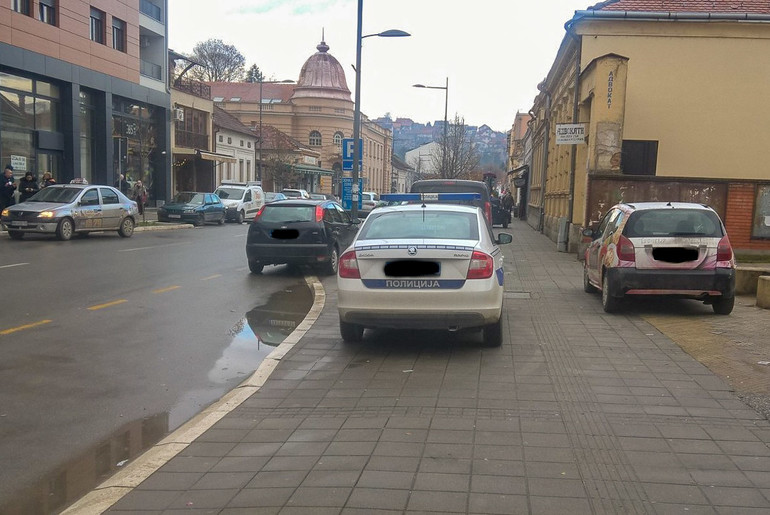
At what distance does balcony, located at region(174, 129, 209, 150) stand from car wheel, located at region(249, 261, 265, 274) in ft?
101

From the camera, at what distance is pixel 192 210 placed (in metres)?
30.8

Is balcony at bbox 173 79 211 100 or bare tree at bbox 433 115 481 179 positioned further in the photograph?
bare tree at bbox 433 115 481 179

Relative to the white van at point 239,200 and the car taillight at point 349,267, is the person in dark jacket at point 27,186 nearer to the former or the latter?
the white van at point 239,200

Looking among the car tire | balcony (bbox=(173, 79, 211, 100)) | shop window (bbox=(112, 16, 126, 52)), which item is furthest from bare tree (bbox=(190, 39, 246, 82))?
the car tire

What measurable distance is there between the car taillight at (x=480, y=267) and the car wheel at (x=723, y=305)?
13.2 feet

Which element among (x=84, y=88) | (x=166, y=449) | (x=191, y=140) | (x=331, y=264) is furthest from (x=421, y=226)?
(x=191, y=140)

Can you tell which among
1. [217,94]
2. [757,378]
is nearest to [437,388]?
[757,378]

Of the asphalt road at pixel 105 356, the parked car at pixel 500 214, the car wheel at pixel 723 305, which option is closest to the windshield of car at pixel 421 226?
the asphalt road at pixel 105 356

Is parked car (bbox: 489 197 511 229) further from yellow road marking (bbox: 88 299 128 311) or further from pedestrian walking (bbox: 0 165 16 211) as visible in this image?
yellow road marking (bbox: 88 299 128 311)

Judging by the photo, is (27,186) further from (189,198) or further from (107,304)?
(107,304)

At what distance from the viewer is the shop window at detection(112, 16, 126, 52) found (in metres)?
34.2

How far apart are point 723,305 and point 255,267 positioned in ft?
28.5

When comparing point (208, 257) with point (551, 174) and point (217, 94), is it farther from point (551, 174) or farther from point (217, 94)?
point (217, 94)

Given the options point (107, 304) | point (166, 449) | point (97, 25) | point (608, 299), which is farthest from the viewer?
point (97, 25)
